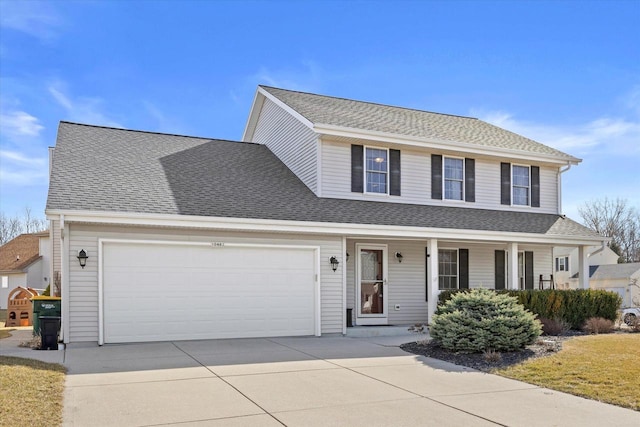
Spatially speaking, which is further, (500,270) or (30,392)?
(500,270)

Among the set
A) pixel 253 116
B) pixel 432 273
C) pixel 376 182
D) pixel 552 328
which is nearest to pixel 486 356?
pixel 552 328

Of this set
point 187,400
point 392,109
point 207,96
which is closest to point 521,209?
point 392,109

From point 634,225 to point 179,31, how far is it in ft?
166

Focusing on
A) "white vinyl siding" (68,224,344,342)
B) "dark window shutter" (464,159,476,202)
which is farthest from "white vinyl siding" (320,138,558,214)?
"white vinyl siding" (68,224,344,342)

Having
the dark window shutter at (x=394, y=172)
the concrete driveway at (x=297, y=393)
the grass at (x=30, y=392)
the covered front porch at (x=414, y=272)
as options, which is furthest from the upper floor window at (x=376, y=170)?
the grass at (x=30, y=392)

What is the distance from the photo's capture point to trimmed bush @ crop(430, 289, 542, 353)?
10484 millimetres

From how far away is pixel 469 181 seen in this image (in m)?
17.5

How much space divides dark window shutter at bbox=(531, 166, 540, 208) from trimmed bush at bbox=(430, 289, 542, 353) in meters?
8.16

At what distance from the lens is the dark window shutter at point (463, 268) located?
57.2ft

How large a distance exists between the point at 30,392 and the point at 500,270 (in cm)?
1477

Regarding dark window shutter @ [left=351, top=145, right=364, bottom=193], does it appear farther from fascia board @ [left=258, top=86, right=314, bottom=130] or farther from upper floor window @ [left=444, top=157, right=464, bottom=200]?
upper floor window @ [left=444, top=157, right=464, bottom=200]

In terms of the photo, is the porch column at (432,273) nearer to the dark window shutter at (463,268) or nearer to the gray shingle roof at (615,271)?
the dark window shutter at (463,268)

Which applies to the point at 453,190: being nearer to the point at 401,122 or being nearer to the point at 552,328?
the point at 401,122

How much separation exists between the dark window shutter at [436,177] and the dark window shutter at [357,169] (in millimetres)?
2517
